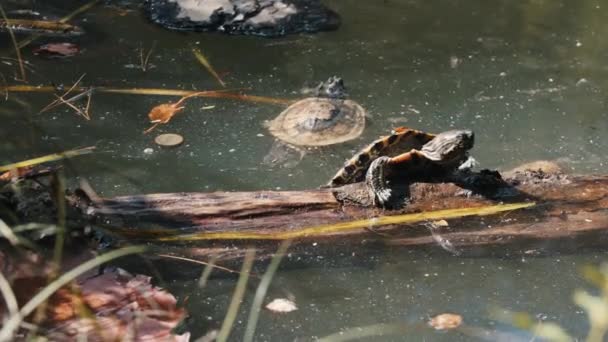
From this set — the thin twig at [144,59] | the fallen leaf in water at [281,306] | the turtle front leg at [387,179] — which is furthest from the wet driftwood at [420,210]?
the thin twig at [144,59]

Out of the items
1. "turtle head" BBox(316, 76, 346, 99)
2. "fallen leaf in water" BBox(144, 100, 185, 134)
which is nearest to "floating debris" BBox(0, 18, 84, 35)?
"fallen leaf in water" BBox(144, 100, 185, 134)

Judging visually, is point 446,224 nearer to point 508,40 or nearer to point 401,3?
point 508,40

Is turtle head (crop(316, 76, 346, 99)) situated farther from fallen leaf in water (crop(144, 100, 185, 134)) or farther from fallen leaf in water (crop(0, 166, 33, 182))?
fallen leaf in water (crop(0, 166, 33, 182))

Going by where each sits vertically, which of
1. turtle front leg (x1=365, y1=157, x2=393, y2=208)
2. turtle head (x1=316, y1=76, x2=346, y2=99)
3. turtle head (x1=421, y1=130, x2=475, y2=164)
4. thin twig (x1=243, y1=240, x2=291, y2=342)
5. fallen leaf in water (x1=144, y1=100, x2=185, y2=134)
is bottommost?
fallen leaf in water (x1=144, y1=100, x2=185, y2=134)

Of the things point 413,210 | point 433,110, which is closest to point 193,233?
point 413,210

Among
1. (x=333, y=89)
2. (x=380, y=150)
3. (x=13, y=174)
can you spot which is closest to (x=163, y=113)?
(x=333, y=89)

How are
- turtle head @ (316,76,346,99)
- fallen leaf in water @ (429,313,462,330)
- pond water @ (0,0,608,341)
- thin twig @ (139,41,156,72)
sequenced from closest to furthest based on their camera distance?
fallen leaf in water @ (429,313,462,330), pond water @ (0,0,608,341), turtle head @ (316,76,346,99), thin twig @ (139,41,156,72)
